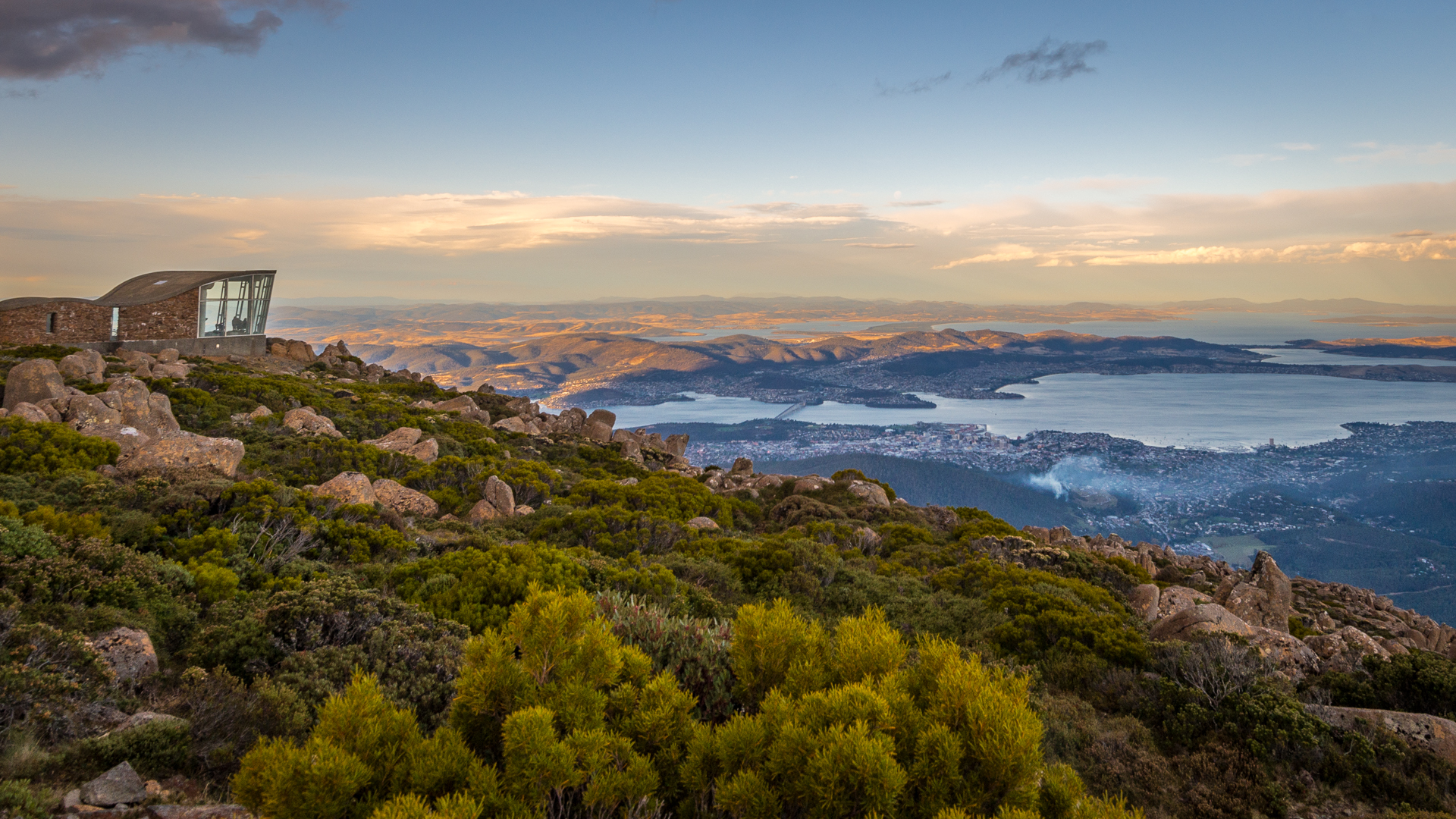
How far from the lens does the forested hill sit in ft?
9.61

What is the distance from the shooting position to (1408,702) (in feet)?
21.3

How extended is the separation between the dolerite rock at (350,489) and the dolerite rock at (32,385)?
878 centimetres

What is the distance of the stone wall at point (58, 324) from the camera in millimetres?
27219

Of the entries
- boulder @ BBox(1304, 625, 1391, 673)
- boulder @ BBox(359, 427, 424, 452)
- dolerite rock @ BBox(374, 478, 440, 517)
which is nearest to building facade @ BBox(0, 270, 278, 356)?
boulder @ BBox(359, 427, 424, 452)

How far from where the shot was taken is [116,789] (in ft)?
11.0

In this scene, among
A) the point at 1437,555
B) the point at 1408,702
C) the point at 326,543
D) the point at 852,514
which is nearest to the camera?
the point at 1408,702

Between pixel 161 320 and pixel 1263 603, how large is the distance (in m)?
41.2

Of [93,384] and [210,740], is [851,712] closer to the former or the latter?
[210,740]

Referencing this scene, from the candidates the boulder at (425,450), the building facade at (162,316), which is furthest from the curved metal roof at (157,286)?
the boulder at (425,450)

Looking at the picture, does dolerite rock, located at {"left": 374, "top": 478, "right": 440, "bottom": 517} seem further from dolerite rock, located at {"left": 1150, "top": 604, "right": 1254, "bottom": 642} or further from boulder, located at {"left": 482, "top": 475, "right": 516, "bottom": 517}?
dolerite rock, located at {"left": 1150, "top": 604, "right": 1254, "bottom": 642}

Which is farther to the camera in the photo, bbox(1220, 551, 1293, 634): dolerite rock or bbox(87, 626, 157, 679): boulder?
bbox(1220, 551, 1293, 634): dolerite rock

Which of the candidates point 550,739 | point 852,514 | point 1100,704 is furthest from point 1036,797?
point 852,514

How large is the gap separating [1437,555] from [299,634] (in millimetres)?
56347

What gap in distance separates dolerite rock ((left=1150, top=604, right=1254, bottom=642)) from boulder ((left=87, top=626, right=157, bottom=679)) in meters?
11.1
